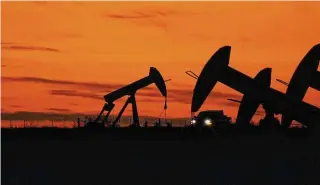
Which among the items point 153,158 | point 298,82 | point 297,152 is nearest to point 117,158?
point 153,158

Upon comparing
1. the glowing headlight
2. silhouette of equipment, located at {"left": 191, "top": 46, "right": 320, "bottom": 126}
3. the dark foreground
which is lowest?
the dark foreground

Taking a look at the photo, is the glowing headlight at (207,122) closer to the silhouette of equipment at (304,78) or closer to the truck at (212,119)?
the truck at (212,119)

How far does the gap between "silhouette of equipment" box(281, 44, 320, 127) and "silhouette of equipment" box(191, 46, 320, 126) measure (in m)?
1.26

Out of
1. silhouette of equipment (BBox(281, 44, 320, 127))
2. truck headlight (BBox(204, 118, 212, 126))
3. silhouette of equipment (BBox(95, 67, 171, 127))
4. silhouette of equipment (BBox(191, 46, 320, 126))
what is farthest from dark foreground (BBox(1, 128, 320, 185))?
silhouette of equipment (BBox(95, 67, 171, 127))

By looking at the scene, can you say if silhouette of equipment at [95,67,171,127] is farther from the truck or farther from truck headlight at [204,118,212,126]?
truck headlight at [204,118,212,126]

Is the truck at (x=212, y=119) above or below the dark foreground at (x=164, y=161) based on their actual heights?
above

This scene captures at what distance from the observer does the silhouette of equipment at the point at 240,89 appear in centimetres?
4825

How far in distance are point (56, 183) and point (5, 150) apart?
42.2ft

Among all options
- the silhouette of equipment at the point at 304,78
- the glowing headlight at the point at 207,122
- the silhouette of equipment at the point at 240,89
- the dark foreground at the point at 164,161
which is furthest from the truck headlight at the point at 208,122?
the dark foreground at the point at 164,161

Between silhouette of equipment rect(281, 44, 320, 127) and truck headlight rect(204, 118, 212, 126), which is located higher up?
silhouette of equipment rect(281, 44, 320, 127)

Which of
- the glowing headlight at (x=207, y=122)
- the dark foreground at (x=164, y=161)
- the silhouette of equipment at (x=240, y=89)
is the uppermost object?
the silhouette of equipment at (x=240, y=89)

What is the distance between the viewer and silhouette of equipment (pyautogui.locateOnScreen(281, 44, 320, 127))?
50.2m

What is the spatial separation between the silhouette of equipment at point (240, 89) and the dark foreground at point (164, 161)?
22.9 ft

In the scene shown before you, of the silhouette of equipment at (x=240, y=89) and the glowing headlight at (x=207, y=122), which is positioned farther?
the glowing headlight at (x=207, y=122)
